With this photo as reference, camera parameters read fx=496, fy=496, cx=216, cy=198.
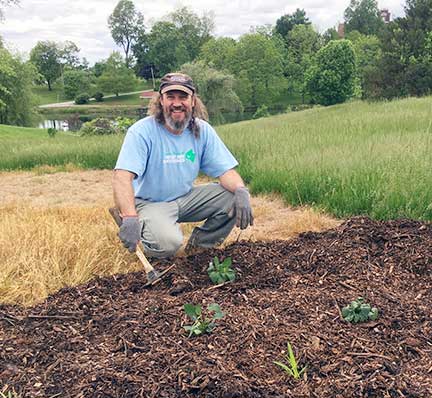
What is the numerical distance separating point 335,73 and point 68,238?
3420 centimetres

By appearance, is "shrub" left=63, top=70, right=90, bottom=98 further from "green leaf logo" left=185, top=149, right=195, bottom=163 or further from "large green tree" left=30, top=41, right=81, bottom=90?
"green leaf logo" left=185, top=149, right=195, bottom=163

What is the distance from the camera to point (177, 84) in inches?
135

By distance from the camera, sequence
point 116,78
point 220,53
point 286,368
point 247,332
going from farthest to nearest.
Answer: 1. point 116,78
2. point 220,53
3. point 247,332
4. point 286,368

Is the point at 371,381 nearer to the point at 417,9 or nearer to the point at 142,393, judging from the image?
the point at 142,393

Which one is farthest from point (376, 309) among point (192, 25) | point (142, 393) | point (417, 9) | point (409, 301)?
point (192, 25)

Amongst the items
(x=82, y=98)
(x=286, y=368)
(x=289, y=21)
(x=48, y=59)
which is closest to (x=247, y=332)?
(x=286, y=368)

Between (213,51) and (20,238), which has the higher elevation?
(213,51)

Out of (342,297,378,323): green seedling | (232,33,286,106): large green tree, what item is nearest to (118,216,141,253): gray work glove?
(342,297,378,323): green seedling

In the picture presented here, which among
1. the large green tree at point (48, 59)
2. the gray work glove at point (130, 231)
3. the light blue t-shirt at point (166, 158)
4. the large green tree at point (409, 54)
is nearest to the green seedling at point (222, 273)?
the gray work glove at point (130, 231)

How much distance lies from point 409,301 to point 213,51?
180ft

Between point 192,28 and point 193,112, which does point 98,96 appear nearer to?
point 192,28

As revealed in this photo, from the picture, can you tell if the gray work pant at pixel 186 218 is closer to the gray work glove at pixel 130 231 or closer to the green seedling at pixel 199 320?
the gray work glove at pixel 130 231

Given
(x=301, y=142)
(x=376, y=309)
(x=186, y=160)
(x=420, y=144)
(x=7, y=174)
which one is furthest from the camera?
(x=7, y=174)

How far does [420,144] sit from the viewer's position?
581 centimetres
